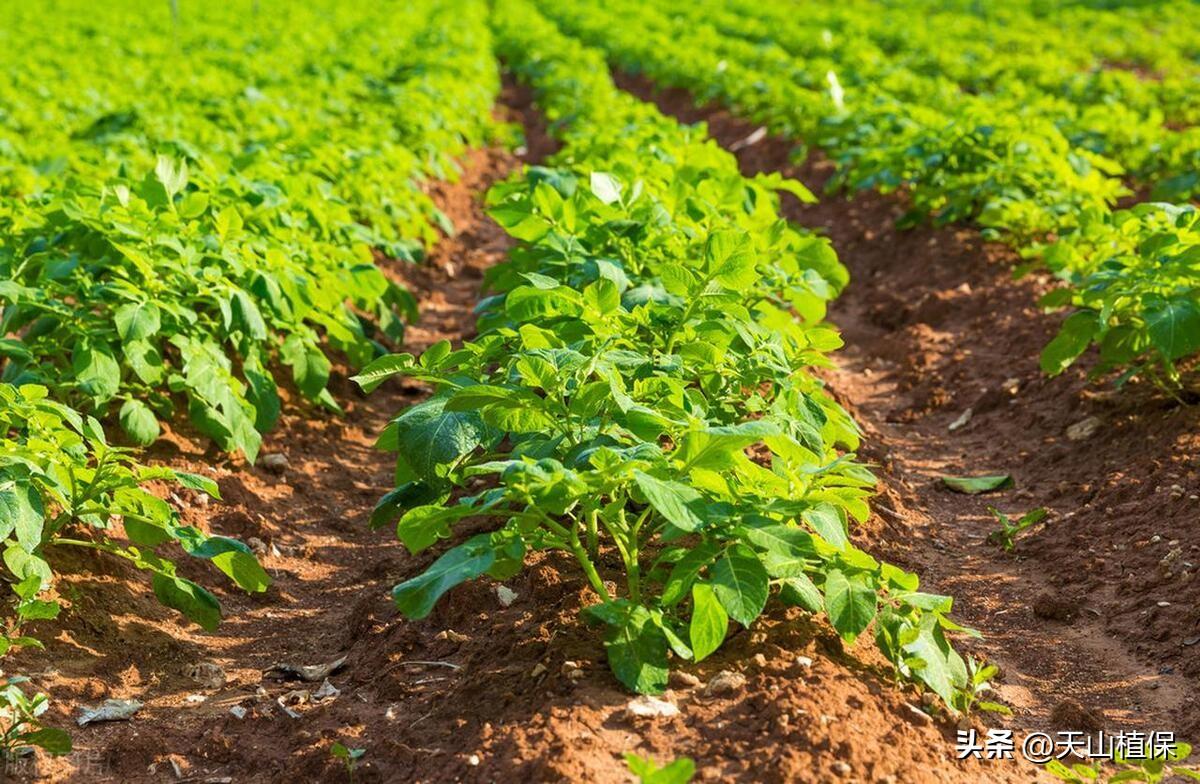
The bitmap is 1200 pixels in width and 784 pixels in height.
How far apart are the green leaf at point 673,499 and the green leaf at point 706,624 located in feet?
0.52

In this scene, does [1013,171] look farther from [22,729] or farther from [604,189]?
[22,729]

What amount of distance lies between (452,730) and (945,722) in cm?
112

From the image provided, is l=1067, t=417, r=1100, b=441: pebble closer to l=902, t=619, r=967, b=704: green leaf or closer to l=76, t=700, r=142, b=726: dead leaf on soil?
l=902, t=619, r=967, b=704: green leaf

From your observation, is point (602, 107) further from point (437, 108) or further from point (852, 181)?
point (852, 181)

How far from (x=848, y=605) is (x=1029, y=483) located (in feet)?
7.93

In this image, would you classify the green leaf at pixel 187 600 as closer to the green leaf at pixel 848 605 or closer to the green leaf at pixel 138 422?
the green leaf at pixel 138 422

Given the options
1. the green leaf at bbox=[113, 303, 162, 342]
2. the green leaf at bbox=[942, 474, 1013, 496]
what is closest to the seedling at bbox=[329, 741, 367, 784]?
the green leaf at bbox=[113, 303, 162, 342]

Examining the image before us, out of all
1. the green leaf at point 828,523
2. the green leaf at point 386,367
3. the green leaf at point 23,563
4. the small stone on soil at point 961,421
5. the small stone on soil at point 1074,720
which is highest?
the green leaf at point 386,367


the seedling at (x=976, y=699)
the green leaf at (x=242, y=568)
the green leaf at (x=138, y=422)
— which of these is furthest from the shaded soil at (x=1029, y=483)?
the green leaf at (x=138, y=422)

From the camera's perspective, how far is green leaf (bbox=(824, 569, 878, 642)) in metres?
2.93

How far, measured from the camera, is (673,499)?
274 centimetres

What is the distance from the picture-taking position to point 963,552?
4.55m

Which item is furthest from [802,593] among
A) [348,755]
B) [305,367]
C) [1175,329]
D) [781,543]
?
[305,367]

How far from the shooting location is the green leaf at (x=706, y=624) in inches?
110
